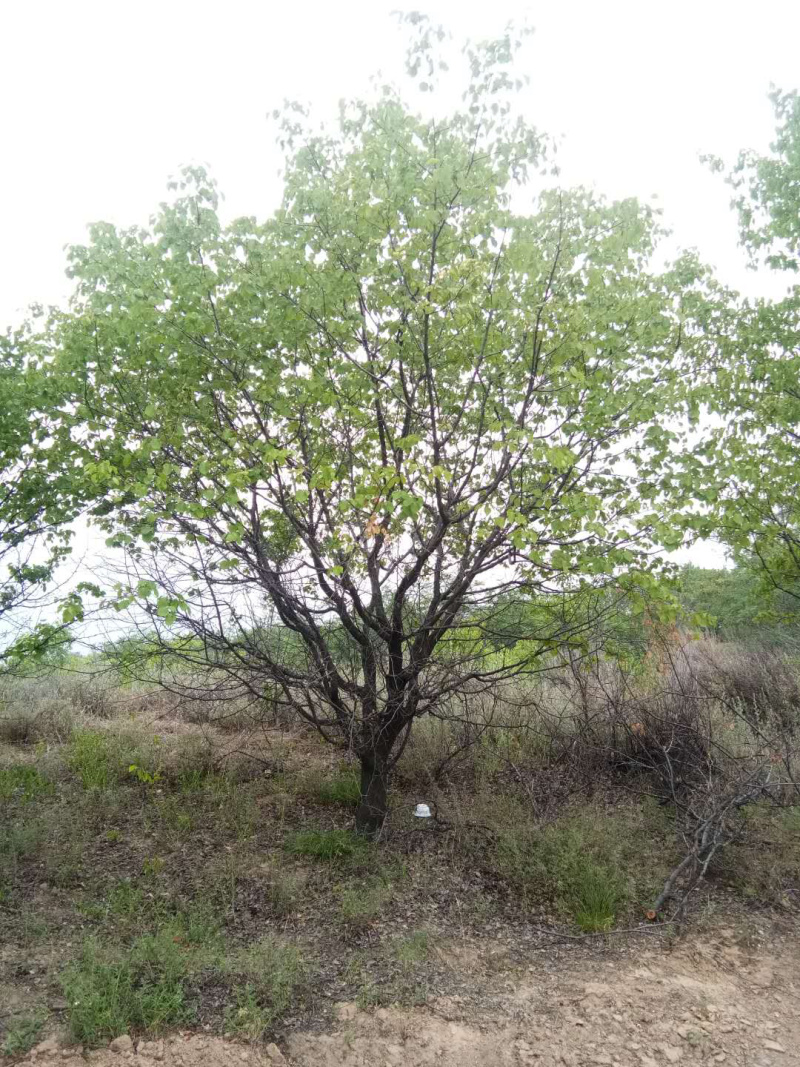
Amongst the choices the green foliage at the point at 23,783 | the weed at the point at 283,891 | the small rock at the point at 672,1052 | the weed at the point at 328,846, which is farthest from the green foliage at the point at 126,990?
the green foliage at the point at 23,783

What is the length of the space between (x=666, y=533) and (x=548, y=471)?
1104 millimetres

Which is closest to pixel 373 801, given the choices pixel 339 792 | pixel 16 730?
pixel 339 792

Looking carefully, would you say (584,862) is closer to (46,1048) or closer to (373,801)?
(373,801)

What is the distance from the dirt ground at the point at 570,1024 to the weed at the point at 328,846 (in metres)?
1.26

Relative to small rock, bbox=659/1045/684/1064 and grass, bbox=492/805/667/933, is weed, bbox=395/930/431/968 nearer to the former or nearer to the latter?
grass, bbox=492/805/667/933

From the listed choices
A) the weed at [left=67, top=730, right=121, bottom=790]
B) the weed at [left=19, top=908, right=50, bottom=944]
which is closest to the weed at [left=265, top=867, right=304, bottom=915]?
the weed at [left=19, top=908, right=50, bottom=944]

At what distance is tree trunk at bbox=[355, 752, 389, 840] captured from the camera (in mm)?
5445

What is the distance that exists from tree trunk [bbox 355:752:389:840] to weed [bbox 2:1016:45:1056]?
2627 millimetres

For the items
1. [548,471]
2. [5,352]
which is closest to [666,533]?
[548,471]

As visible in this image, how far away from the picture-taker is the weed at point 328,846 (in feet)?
16.9

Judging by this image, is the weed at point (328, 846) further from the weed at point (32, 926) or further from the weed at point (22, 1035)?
the weed at point (22, 1035)

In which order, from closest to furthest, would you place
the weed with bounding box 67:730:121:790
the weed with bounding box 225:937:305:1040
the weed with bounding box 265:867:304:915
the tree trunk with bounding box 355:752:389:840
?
the weed with bounding box 225:937:305:1040 → the weed with bounding box 265:867:304:915 → the tree trunk with bounding box 355:752:389:840 → the weed with bounding box 67:730:121:790

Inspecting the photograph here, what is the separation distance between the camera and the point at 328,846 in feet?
17.0

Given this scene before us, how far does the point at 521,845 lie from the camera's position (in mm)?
5191
